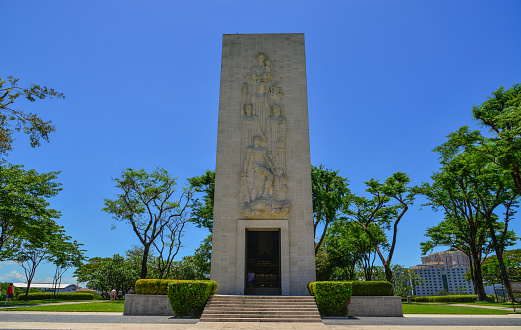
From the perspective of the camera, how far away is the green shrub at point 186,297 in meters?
14.0

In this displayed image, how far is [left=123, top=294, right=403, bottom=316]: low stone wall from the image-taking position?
1499 centimetres

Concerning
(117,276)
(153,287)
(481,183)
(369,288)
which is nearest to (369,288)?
(369,288)

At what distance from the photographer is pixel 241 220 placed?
18516 mm

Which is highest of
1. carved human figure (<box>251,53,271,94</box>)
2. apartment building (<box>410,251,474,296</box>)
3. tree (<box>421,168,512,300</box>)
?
carved human figure (<box>251,53,271,94</box>)

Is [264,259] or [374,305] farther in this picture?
[264,259]

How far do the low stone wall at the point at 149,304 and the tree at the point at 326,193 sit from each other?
56.3 feet

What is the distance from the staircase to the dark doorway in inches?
183

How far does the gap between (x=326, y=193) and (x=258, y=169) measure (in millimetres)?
12673

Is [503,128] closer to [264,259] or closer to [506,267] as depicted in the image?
[264,259]

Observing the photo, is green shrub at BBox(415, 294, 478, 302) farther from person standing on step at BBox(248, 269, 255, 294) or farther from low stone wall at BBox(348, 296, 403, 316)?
person standing on step at BBox(248, 269, 255, 294)

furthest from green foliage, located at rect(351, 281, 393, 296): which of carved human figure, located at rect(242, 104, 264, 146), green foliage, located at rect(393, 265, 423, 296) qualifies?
green foliage, located at rect(393, 265, 423, 296)

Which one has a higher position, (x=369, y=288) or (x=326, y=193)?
(x=326, y=193)

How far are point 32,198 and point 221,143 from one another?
50.4ft

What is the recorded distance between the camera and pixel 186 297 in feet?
45.9
